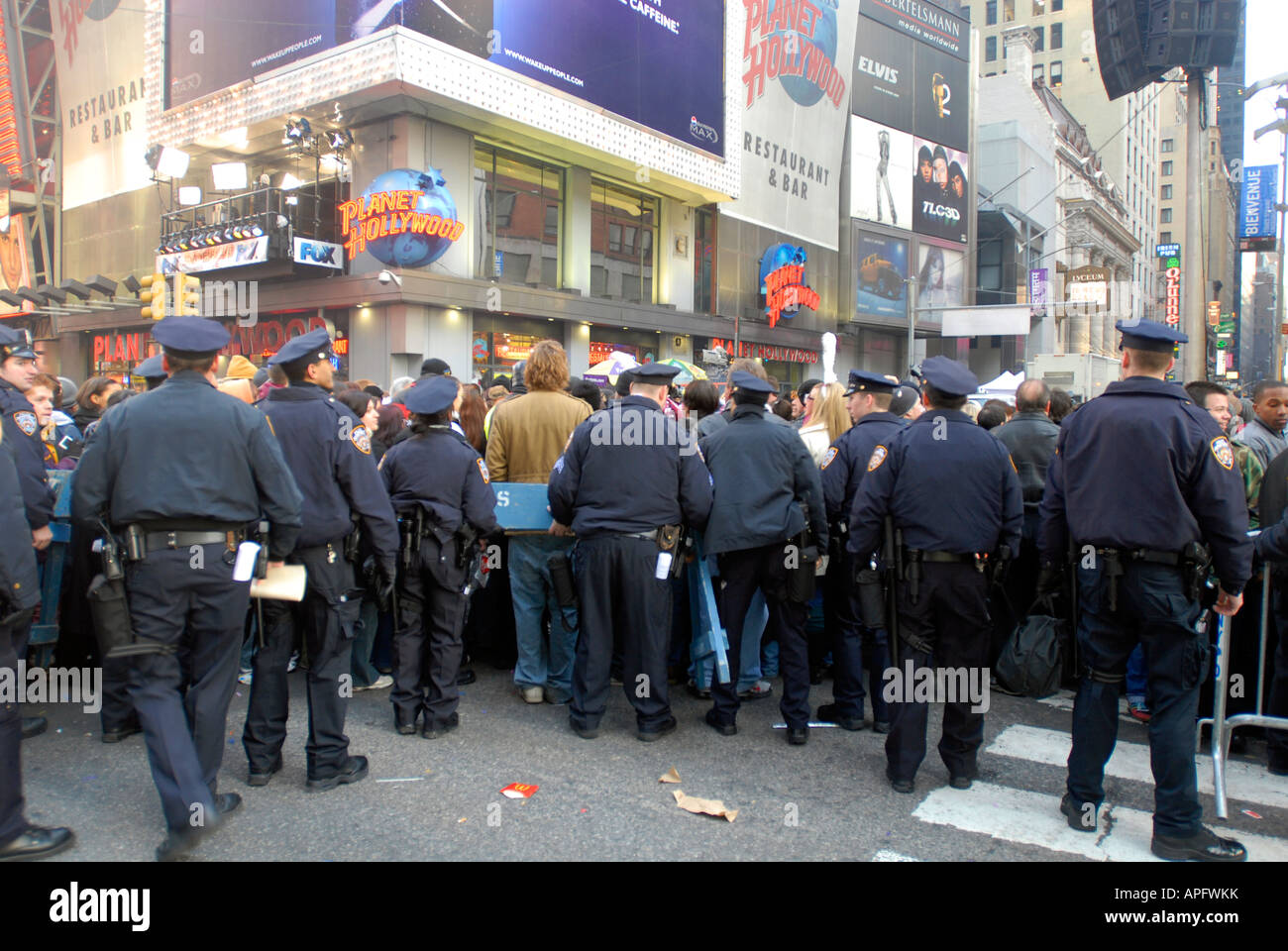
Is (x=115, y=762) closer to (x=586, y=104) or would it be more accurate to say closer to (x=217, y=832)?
(x=217, y=832)

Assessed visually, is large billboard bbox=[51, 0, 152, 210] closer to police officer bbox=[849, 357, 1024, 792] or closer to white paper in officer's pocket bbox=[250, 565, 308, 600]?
white paper in officer's pocket bbox=[250, 565, 308, 600]

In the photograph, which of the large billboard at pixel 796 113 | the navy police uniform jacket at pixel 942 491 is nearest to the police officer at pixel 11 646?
the navy police uniform jacket at pixel 942 491

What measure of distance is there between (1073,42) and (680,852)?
84.9 meters

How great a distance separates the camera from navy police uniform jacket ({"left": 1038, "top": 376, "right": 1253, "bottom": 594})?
3656 millimetres

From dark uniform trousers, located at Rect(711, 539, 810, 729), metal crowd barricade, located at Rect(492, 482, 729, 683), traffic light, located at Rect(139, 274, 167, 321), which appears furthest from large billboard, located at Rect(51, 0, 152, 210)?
dark uniform trousers, located at Rect(711, 539, 810, 729)

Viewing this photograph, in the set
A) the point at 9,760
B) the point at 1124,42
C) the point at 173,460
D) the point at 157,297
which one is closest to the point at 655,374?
the point at 173,460

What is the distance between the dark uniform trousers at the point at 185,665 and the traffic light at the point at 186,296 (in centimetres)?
1722

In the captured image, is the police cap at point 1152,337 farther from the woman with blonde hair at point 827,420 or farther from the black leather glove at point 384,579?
the black leather glove at point 384,579

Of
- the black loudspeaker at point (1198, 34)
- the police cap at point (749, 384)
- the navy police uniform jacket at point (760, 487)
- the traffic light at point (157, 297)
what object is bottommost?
the navy police uniform jacket at point (760, 487)

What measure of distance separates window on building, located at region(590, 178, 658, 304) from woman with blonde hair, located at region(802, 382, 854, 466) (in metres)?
16.1

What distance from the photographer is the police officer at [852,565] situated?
17.1 ft

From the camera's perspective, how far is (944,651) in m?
4.34

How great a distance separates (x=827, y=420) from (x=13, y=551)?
15.7 ft
